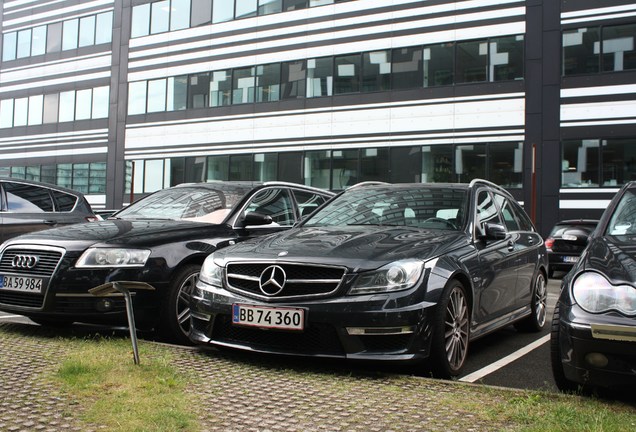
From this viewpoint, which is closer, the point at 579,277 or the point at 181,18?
the point at 579,277

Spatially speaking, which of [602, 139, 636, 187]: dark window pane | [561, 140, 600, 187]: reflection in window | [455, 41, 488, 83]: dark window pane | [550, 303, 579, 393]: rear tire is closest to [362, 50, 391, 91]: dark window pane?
[455, 41, 488, 83]: dark window pane

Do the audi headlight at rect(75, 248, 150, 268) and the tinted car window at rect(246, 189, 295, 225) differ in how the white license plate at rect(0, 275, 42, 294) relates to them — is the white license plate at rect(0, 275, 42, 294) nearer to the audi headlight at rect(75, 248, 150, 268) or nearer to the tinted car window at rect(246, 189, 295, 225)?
the audi headlight at rect(75, 248, 150, 268)

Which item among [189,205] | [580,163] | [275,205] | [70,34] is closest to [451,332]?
[275,205]

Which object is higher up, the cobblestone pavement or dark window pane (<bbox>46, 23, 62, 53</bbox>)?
dark window pane (<bbox>46, 23, 62, 53</bbox>)

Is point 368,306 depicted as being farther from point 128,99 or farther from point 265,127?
point 128,99

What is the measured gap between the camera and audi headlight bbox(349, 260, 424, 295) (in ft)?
14.8

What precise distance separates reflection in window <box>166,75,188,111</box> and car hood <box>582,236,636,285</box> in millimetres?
30278

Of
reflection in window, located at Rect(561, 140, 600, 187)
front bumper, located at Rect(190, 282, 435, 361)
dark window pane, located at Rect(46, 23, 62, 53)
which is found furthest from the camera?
dark window pane, located at Rect(46, 23, 62, 53)

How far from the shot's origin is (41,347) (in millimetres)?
5242

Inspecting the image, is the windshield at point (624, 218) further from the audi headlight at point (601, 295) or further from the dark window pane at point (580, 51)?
the dark window pane at point (580, 51)

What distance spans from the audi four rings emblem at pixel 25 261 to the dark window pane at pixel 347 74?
23.2 metres

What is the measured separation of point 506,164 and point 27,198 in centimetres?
1926

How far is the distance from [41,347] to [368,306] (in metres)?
2.64

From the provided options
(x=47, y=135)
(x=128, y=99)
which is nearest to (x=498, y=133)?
(x=128, y=99)
